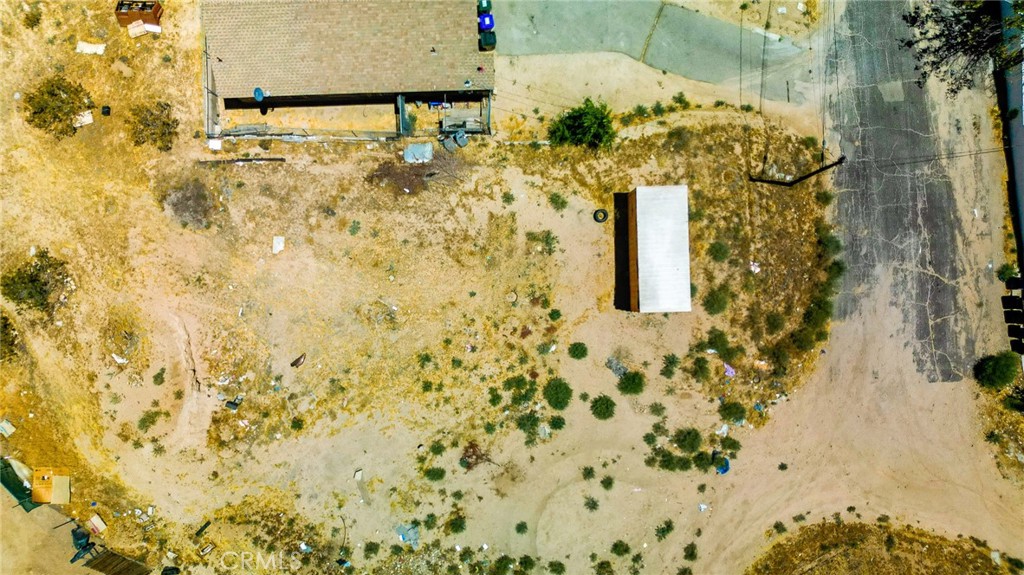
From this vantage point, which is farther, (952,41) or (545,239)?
(952,41)

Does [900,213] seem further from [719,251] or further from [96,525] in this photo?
[96,525]

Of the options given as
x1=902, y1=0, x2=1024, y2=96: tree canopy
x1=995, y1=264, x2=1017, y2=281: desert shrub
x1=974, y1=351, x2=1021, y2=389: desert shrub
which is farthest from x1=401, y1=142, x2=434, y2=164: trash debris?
x1=974, y1=351, x2=1021, y2=389: desert shrub

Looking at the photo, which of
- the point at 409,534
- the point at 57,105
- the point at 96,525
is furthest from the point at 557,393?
the point at 57,105

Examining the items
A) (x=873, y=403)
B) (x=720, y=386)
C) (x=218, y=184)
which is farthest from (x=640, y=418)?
(x=218, y=184)

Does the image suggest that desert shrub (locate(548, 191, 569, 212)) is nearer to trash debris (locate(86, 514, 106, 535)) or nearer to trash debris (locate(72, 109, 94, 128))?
trash debris (locate(72, 109, 94, 128))

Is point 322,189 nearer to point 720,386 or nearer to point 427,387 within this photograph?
point 427,387

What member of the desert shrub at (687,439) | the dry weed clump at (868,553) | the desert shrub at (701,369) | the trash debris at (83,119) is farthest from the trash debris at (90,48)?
the dry weed clump at (868,553)
